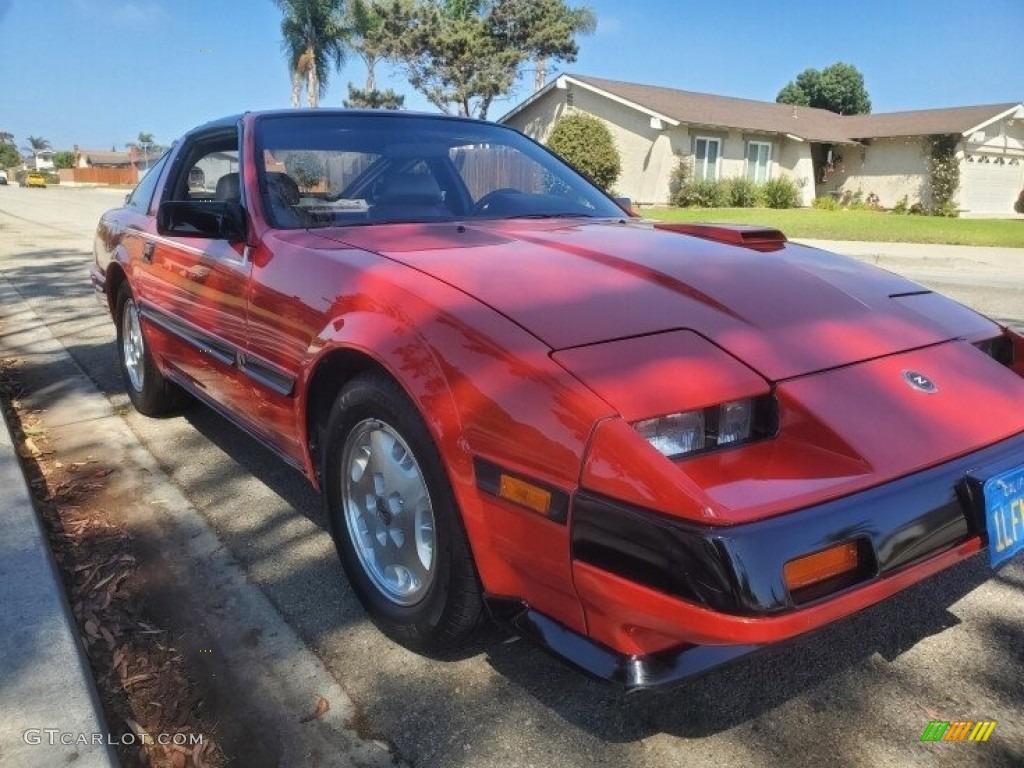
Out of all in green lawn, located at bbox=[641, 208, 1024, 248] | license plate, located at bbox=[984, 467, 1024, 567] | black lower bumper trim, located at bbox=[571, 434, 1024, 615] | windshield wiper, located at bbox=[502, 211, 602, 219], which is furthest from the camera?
green lawn, located at bbox=[641, 208, 1024, 248]

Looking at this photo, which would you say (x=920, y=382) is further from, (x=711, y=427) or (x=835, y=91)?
(x=835, y=91)

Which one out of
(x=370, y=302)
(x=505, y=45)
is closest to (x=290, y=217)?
(x=370, y=302)

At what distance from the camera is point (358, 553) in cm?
247

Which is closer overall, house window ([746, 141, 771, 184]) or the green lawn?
the green lawn

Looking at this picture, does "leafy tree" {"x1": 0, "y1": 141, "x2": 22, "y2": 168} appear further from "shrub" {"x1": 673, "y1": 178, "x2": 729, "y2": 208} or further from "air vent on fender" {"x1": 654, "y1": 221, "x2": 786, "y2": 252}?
"air vent on fender" {"x1": 654, "y1": 221, "x2": 786, "y2": 252}

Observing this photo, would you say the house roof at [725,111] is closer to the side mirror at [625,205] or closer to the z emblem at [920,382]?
the side mirror at [625,205]

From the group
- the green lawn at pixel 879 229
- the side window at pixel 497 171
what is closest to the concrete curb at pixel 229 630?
the side window at pixel 497 171

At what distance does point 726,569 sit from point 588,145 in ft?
85.3

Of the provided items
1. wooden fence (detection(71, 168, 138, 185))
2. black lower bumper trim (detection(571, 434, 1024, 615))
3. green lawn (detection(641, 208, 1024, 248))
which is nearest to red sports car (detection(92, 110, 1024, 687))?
black lower bumper trim (detection(571, 434, 1024, 615))

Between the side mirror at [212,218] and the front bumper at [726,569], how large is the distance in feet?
6.18

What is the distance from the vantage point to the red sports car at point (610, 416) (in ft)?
5.09

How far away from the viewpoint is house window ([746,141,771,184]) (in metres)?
29.6

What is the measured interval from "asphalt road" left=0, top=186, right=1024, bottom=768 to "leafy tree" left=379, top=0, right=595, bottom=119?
35239mm
